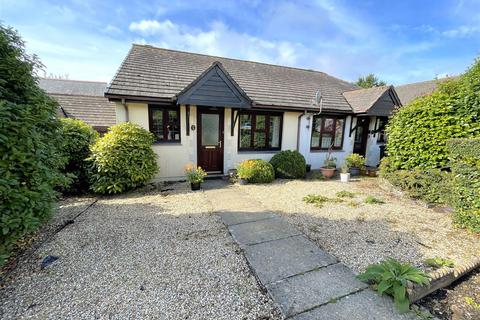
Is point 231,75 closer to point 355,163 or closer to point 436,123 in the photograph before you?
point 355,163

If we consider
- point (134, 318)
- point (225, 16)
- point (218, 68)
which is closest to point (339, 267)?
point (134, 318)

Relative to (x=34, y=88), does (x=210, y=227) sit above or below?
below

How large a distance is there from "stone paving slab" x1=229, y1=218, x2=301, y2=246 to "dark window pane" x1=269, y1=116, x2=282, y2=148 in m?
5.41

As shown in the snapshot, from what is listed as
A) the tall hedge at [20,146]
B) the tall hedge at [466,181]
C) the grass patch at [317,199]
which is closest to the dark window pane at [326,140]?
the grass patch at [317,199]

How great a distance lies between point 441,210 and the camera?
5.08 m

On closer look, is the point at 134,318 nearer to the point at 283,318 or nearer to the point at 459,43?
the point at 283,318

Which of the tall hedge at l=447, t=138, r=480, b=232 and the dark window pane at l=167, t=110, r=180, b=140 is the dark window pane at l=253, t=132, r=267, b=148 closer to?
the dark window pane at l=167, t=110, r=180, b=140

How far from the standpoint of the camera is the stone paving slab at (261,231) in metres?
3.62

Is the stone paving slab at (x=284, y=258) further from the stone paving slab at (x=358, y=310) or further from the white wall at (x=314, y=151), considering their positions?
the white wall at (x=314, y=151)

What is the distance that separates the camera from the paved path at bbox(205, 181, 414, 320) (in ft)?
6.97

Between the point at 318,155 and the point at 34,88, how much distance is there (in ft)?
33.1

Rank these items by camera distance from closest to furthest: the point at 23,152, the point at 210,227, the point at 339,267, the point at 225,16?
the point at 23,152, the point at 339,267, the point at 210,227, the point at 225,16

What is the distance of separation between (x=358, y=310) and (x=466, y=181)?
3781mm

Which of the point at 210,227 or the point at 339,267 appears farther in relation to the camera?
the point at 210,227
